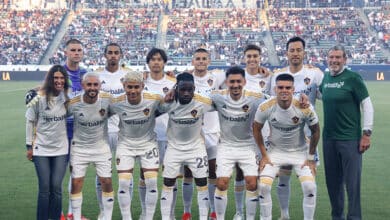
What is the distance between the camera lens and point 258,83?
9328 millimetres

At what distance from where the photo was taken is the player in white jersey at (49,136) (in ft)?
26.6

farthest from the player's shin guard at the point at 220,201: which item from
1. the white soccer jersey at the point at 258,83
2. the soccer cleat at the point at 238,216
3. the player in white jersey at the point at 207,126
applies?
the white soccer jersey at the point at 258,83

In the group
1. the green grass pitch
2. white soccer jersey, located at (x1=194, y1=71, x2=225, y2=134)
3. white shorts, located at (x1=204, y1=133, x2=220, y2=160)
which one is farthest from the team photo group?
the green grass pitch

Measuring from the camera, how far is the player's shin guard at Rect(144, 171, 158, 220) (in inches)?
325

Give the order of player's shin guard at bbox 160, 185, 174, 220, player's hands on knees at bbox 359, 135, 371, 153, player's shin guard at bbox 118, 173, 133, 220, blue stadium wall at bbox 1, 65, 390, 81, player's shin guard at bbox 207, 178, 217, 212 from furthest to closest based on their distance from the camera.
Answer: blue stadium wall at bbox 1, 65, 390, 81, player's shin guard at bbox 207, 178, 217, 212, player's shin guard at bbox 160, 185, 174, 220, player's shin guard at bbox 118, 173, 133, 220, player's hands on knees at bbox 359, 135, 371, 153

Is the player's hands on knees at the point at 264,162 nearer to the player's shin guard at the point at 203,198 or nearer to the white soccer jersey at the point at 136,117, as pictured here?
the player's shin guard at the point at 203,198

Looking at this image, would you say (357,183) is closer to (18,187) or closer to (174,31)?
(18,187)

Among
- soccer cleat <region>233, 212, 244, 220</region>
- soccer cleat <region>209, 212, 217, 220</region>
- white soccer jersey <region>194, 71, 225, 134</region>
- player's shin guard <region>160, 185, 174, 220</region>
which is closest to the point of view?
player's shin guard <region>160, 185, 174, 220</region>

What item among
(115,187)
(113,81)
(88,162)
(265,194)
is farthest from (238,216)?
(115,187)

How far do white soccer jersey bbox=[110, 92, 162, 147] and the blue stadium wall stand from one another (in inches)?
1347

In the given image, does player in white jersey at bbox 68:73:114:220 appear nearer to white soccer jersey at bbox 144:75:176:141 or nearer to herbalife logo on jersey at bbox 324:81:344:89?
white soccer jersey at bbox 144:75:176:141

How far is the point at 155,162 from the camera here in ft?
27.6

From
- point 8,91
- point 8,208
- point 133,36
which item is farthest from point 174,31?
point 8,208

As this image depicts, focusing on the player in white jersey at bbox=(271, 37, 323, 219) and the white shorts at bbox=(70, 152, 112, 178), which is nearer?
the white shorts at bbox=(70, 152, 112, 178)
